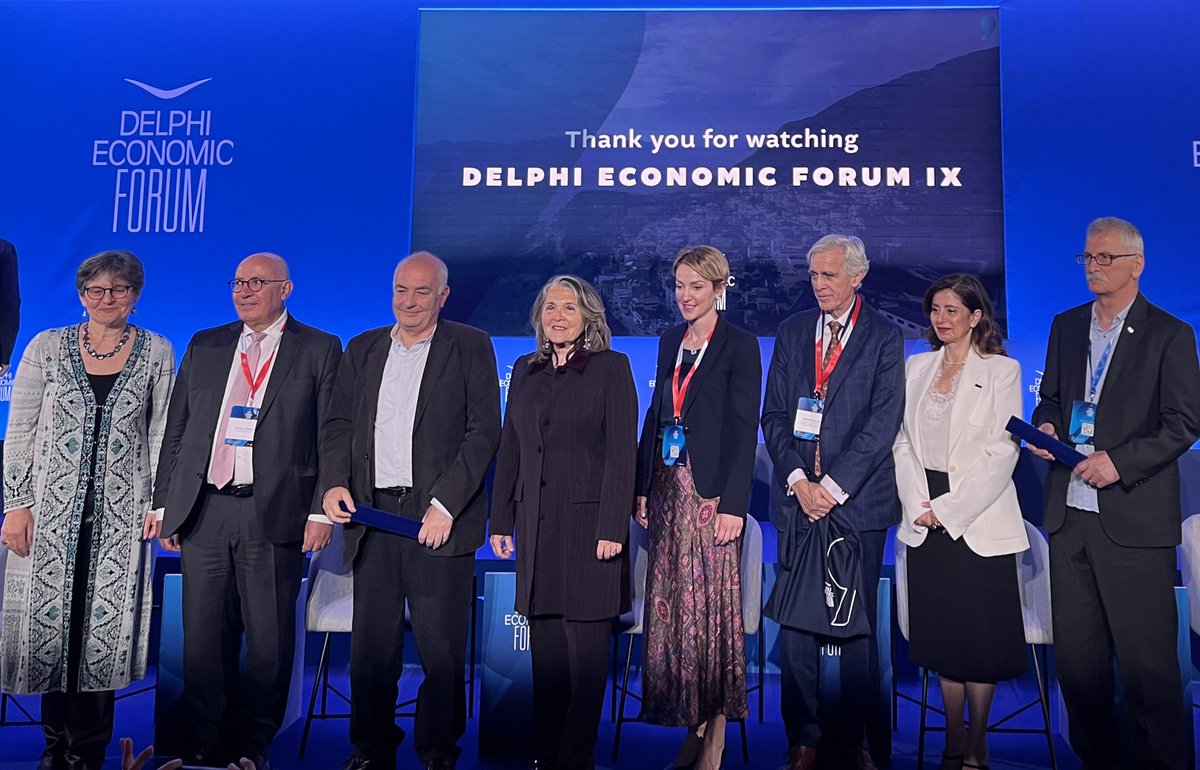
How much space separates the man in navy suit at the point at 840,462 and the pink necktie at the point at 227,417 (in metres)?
1.79

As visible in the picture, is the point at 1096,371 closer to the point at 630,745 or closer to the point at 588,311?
the point at 588,311

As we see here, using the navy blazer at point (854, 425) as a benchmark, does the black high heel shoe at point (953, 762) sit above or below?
below

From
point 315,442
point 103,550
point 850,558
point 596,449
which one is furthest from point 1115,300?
point 103,550

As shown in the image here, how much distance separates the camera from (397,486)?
3215 mm

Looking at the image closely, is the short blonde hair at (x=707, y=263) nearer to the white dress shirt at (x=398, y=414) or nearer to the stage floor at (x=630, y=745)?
the white dress shirt at (x=398, y=414)

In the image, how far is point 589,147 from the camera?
4.88m

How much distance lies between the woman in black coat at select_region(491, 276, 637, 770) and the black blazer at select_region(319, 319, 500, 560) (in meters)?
0.16

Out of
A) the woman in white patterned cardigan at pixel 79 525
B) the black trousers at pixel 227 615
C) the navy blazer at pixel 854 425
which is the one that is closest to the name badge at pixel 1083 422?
the navy blazer at pixel 854 425

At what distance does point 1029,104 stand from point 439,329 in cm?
316

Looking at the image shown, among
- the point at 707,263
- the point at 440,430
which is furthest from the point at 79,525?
the point at 707,263

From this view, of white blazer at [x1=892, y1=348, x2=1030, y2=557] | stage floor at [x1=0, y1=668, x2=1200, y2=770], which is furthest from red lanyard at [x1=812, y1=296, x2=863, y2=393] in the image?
stage floor at [x1=0, y1=668, x2=1200, y2=770]

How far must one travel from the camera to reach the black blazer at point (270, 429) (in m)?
3.27

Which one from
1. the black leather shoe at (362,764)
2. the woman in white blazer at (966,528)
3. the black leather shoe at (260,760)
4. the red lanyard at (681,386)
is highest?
the red lanyard at (681,386)

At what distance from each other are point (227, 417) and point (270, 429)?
170 mm
